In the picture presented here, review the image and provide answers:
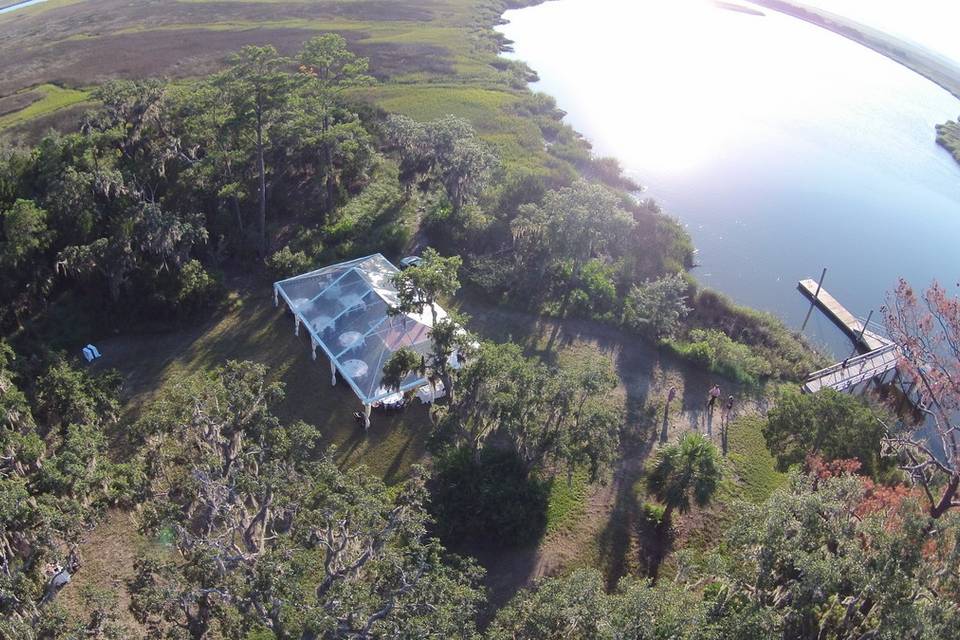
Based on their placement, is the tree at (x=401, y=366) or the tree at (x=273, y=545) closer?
the tree at (x=273, y=545)

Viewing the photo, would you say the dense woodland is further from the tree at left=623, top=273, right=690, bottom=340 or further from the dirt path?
the dirt path

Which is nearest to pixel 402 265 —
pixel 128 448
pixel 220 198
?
pixel 220 198

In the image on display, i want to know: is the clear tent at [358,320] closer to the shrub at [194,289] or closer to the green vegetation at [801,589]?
the shrub at [194,289]

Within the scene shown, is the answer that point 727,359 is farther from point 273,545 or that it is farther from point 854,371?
point 273,545

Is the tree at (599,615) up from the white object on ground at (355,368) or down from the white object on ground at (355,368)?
up

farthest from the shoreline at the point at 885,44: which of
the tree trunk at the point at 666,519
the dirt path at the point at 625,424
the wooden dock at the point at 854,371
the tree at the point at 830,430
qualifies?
the tree trunk at the point at 666,519

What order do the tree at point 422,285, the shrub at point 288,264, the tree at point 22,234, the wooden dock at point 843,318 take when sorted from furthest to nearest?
the wooden dock at point 843,318, the shrub at point 288,264, the tree at point 22,234, the tree at point 422,285

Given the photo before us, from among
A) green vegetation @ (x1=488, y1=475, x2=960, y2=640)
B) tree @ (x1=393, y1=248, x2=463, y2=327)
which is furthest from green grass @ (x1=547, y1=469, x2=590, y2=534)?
tree @ (x1=393, y1=248, x2=463, y2=327)

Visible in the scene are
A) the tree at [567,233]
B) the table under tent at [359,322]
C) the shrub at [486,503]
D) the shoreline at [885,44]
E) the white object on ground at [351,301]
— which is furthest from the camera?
the shoreline at [885,44]
